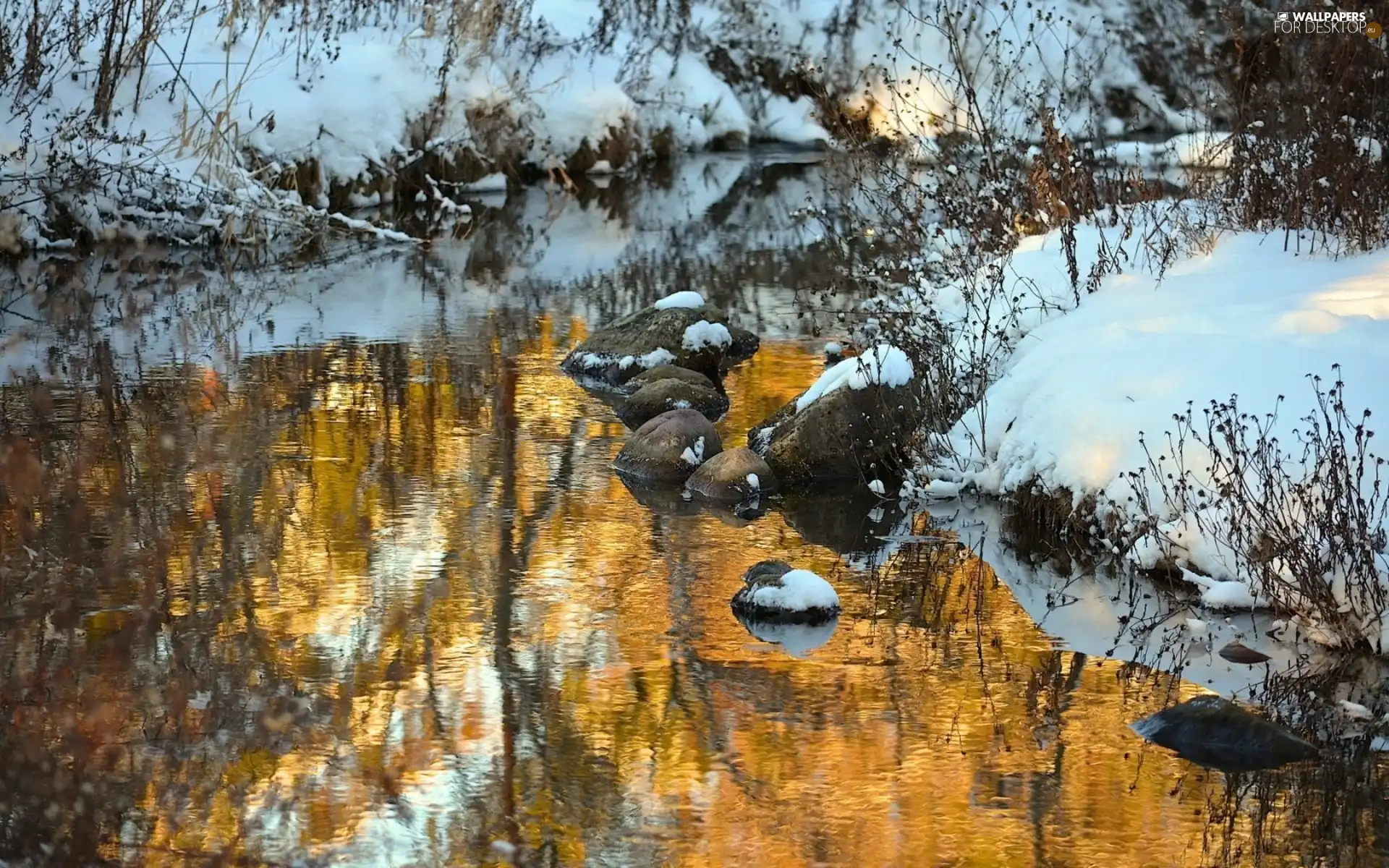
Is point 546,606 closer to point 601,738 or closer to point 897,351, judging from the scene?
point 601,738

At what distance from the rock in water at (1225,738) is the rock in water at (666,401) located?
4752 mm

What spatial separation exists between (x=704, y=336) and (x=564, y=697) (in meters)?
5.67

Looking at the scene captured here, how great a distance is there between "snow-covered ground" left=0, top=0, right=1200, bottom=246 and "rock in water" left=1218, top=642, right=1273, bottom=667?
458 centimetres

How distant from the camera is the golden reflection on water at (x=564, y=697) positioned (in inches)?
189

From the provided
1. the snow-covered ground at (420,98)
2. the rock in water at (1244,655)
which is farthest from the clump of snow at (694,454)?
the rock in water at (1244,655)

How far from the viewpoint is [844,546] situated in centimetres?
777

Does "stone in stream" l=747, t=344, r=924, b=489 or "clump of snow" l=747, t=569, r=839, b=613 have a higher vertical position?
"stone in stream" l=747, t=344, r=924, b=489

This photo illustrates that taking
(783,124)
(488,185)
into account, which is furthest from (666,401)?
(783,124)

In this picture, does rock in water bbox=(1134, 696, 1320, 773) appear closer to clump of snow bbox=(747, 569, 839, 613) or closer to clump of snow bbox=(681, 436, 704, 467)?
clump of snow bbox=(747, 569, 839, 613)

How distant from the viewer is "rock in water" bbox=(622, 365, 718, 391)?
10539mm

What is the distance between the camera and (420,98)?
20.2m

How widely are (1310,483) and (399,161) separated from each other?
15.1 m

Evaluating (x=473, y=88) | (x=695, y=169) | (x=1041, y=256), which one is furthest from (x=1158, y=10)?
(x=1041, y=256)

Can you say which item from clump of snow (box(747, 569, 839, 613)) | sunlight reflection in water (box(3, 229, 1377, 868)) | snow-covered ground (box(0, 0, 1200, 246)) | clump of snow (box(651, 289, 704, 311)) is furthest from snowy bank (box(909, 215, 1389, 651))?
clump of snow (box(651, 289, 704, 311))
